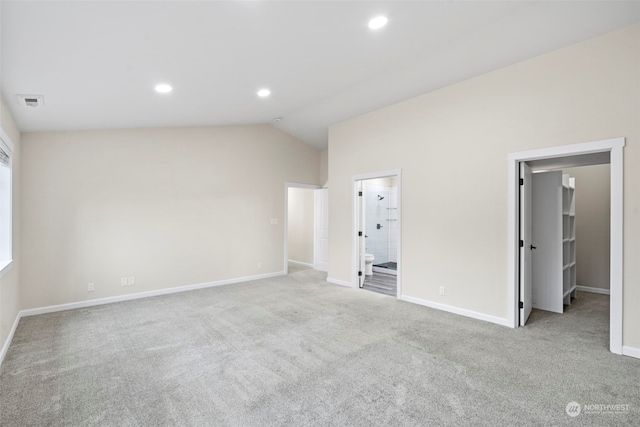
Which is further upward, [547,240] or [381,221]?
[381,221]

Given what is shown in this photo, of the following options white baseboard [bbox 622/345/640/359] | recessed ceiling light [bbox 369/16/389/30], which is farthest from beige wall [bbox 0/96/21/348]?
white baseboard [bbox 622/345/640/359]

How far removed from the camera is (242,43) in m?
2.71

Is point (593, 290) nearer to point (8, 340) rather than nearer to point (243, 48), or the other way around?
point (243, 48)

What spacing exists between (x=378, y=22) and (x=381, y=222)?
224 inches

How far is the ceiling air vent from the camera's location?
301 cm

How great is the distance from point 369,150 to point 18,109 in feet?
14.8

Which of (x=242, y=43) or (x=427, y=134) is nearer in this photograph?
(x=242, y=43)

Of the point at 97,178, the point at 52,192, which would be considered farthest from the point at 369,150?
the point at 52,192

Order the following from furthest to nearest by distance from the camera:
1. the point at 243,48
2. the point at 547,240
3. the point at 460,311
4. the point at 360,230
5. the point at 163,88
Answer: the point at 360,230 → the point at 547,240 → the point at 460,311 → the point at 163,88 → the point at 243,48

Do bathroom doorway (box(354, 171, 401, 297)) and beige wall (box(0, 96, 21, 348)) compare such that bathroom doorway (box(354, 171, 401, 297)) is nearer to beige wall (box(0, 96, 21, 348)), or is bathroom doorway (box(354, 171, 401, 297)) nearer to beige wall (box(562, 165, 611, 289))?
beige wall (box(562, 165, 611, 289))

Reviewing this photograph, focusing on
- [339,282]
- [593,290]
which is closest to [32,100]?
[339,282]

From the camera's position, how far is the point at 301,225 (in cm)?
818

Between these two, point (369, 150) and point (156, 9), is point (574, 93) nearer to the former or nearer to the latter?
point (369, 150)

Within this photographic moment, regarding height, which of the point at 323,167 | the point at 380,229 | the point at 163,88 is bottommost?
the point at 380,229
